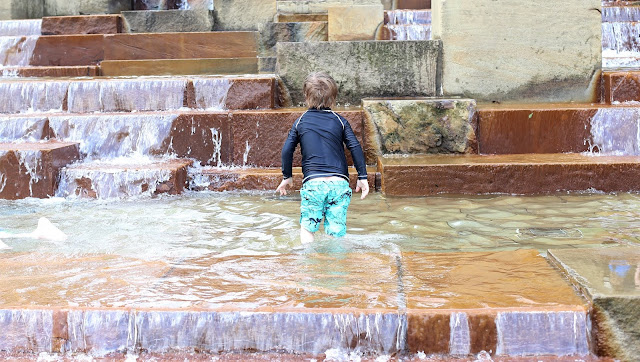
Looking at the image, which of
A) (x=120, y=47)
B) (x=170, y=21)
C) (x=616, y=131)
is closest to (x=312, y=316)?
(x=616, y=131)

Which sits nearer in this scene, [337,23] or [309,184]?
[309,184]

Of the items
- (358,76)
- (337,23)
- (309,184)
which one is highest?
A: (337,23)

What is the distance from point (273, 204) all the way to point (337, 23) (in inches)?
122

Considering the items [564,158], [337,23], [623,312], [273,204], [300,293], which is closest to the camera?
[623,312]

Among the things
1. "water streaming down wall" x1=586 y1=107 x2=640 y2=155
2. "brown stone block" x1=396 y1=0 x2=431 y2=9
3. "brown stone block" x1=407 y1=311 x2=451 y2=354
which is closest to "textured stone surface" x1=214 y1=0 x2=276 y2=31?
"brown stone block" x1=396 y1=0 x2=431 y2=9

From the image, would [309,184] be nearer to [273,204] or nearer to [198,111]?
[273,204]

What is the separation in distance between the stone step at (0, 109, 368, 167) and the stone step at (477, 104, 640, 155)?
3.83ft

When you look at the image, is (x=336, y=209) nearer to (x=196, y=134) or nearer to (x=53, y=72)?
(x=196, y=134)

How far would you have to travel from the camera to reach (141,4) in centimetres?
1208

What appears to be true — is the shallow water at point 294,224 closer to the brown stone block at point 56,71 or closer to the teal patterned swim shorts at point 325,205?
the teal patterned swim shorts at point 325,205

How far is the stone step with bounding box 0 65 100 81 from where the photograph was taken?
9.03m

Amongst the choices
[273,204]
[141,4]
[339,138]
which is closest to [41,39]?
[141,4]

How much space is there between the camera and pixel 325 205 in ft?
14.0

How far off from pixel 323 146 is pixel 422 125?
2.20 meters
